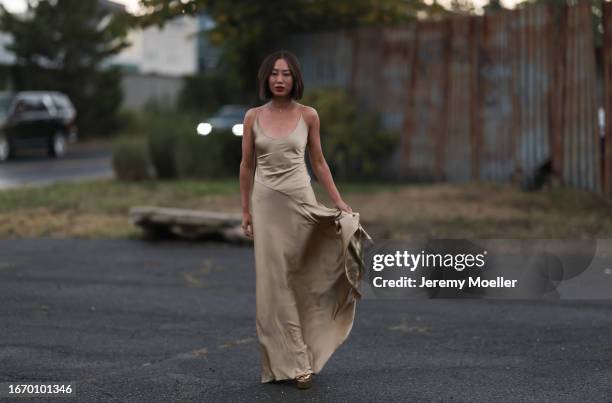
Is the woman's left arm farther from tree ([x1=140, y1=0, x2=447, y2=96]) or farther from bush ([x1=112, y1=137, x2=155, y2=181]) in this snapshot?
bush ([x1=112, y1=137, x2=155, y2=181])

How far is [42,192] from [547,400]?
40.8 ft

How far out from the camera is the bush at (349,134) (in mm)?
16203

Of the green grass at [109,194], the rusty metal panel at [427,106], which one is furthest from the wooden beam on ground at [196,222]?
the rusty metal panel at [427,106]

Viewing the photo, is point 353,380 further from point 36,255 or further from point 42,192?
point 42,192

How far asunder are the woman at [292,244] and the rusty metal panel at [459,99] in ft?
33.2

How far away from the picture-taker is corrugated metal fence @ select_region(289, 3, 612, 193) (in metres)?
13.1

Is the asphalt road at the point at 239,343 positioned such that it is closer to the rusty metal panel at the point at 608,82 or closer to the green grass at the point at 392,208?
the green grass at the point at 392,208

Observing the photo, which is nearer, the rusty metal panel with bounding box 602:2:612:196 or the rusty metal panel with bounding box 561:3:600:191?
the rusty metal panel with bounding box 602:2:612:196

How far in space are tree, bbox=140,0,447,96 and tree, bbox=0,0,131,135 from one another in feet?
56.9

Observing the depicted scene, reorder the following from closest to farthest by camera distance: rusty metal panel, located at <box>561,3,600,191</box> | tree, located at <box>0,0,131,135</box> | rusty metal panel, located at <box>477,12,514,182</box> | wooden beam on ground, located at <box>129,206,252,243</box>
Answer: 1. wooden beam on ground, located at <box>129,206,252,243</box>
2. rusty metal panel, located at <box>561,3,600,191</box>
3. rusty metal panel, located at <box>477,12,514,182</box>
4. tree, located at <box>0,0,131,135</box>

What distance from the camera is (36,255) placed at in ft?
33.1

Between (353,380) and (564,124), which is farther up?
(564,124)

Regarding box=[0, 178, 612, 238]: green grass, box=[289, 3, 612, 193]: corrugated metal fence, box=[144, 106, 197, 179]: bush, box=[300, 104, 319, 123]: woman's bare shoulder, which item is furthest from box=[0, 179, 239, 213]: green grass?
box=[300, 104, 319, 123]: woman's bare shoulder

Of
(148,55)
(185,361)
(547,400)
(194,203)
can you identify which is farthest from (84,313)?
(148,55)
